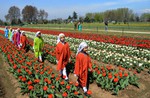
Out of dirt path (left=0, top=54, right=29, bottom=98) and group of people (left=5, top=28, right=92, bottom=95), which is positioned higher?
group of people (left=5, top=28, right=92, bottom=95)

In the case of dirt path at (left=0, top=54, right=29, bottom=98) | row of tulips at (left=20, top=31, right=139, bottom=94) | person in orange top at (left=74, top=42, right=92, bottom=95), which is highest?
person in orange top at (left=74, top=42, right=92, bottom=95)

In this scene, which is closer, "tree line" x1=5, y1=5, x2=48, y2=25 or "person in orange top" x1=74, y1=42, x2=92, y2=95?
"person in orange top" x1=74, y1=42, x2=92, y2=95

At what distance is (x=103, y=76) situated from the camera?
313 inches

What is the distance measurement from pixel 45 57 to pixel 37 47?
0.99m

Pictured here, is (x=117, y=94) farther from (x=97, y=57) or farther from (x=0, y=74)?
(x=0, y=74)

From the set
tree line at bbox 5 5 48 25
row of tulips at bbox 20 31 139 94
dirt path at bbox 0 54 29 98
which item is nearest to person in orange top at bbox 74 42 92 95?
row of tulips at bbox 20 31 139 94

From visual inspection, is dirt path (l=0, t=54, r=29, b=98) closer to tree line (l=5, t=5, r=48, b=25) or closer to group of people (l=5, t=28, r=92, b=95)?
group of people (l=5, t=28, r=92, b=95)

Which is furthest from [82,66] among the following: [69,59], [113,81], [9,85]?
[9,85]

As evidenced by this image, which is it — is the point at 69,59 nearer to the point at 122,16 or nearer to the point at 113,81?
Answer: the point at 113,81

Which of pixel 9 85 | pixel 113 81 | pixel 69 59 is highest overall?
pixel 69 59

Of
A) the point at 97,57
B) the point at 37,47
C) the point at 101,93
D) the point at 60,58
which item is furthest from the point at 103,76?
the point at 37,47

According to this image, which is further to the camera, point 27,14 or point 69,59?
point 27,14

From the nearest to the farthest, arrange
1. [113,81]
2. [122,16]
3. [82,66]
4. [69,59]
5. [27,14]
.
Answer: [82,66]
[113,81]
[69,59]
[122,16]
[27,14]

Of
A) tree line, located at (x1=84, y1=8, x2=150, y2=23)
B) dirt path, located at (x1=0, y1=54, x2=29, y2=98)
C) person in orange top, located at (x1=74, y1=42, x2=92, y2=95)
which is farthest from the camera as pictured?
tree line, located at (x1=84, y1=8, x2=150, y2=23)
